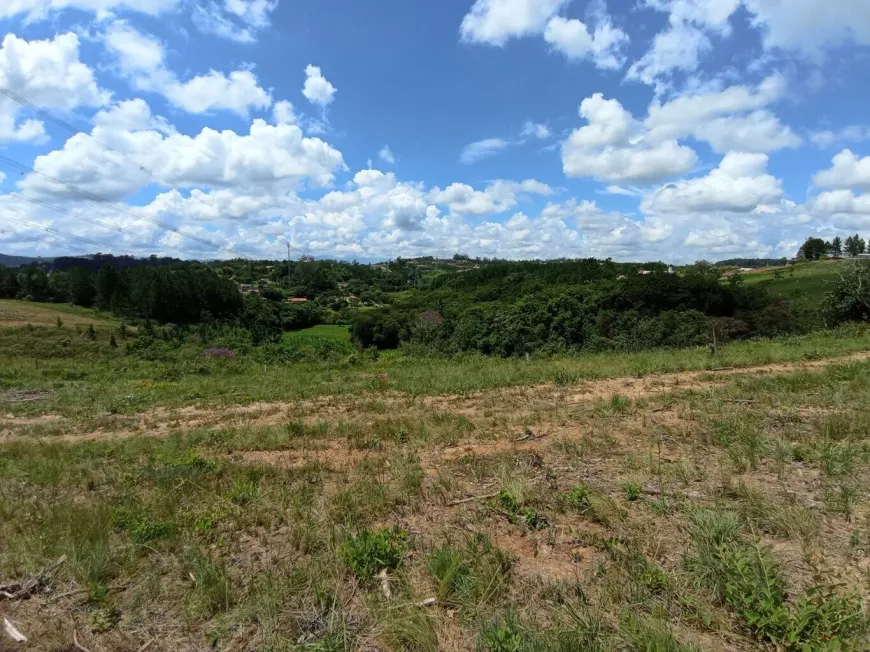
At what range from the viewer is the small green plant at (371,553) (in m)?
3.79

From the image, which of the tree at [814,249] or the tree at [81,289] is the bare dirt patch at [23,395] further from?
the tree at [814,249]

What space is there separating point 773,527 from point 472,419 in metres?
5.74

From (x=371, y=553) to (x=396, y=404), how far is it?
7.67 meters

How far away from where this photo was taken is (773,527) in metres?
3.90

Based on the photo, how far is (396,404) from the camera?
1156 cm

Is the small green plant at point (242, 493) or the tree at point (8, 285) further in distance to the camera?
the tree at point (8, 285)

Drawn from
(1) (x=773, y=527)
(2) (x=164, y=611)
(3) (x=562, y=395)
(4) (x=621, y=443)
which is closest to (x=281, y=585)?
(2) (x=164, y=611)

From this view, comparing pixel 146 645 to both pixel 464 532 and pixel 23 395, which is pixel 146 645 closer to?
pixel 464 532

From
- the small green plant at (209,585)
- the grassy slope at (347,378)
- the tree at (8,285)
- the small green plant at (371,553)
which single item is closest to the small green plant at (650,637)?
the small green plant at (371,553)

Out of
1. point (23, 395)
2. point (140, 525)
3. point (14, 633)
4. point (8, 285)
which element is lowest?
point (23, 395)

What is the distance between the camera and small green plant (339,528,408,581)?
3.79m

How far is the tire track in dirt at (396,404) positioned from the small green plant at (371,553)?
5.82 m

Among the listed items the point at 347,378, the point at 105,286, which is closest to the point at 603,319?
the point at 347,378

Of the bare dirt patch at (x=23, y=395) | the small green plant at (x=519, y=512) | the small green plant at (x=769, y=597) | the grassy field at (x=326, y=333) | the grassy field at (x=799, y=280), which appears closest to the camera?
the small green plant at (x=769, y=597)
